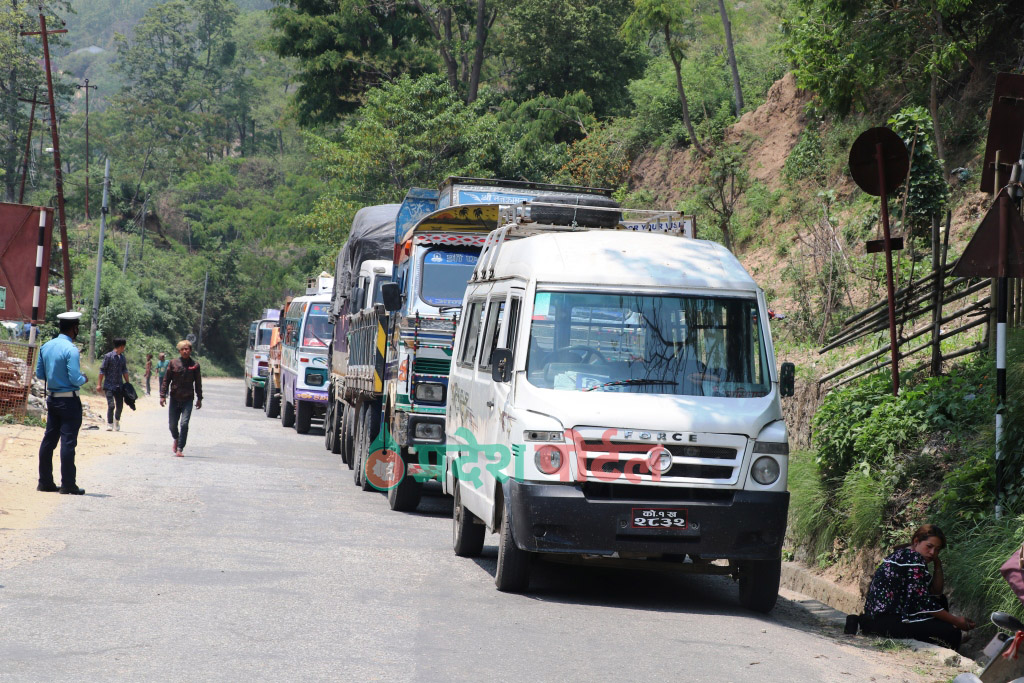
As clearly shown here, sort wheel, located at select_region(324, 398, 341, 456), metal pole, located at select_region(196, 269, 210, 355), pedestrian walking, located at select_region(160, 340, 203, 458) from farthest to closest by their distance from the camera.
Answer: metal pole, located at select_region(196, 269, 210, 355) → wheel, located at select_region(324, 398, 341, 456) → pedestrian walking, located at select_region(160, 340, 203, 458)

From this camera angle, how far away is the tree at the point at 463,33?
139 feet

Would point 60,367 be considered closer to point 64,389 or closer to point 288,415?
point 64,389

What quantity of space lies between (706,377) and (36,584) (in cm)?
487

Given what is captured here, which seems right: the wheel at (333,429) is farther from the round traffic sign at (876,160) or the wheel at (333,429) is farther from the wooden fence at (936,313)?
the round traffic sign at (876,160)

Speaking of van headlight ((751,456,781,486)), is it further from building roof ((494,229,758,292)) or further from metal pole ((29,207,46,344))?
metal pole ((29,207,46,344))

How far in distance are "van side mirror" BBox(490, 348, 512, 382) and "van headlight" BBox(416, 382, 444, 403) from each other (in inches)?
167

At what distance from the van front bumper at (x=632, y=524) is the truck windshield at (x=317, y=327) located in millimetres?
18474

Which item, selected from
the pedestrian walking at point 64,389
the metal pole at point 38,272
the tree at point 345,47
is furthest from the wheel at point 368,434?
the tree at point 345,47

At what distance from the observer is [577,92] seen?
4125cm

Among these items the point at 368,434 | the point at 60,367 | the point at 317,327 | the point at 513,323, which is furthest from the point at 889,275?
the point at 317,327

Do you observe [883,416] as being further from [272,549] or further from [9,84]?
[9,84]

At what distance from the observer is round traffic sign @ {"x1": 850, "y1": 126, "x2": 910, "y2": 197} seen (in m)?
10.7

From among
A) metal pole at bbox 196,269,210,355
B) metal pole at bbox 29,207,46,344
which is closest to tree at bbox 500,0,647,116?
metal pole at bbox 29,207,46,344

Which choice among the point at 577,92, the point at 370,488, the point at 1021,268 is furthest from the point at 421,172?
the point at 1021,268
